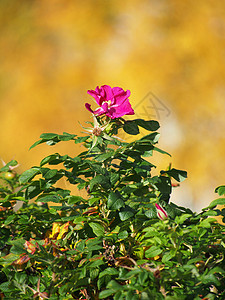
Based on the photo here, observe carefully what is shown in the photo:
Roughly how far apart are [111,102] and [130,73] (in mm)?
2112

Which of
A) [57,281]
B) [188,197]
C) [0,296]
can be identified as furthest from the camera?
[188,197]

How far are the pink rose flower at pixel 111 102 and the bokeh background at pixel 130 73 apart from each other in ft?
6.36

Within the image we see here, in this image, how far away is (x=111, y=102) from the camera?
103 cm

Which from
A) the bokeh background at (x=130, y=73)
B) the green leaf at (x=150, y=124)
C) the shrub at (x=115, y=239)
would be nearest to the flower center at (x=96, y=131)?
the shrub at (x=115, y=239)

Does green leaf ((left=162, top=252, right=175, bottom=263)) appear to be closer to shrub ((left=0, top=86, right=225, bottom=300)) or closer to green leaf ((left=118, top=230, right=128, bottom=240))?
shrub ((left=0, top=86, right=225, bottom=300))

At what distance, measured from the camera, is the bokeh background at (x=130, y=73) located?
300 cm

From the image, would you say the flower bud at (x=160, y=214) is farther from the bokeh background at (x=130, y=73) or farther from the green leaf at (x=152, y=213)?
the bokeh background at (x=130, y=73)

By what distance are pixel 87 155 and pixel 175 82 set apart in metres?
2.13

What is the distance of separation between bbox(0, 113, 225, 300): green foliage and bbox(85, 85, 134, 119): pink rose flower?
0.03 metres

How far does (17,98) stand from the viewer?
122 inches

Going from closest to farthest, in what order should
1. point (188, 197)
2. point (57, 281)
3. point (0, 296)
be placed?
point (57, 281) → point (0, 296) → point (188, 197)

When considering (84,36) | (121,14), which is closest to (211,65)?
(121,14)

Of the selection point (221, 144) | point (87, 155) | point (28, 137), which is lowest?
point (87, 155)

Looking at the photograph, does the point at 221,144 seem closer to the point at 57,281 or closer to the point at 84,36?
the point at 84,36
